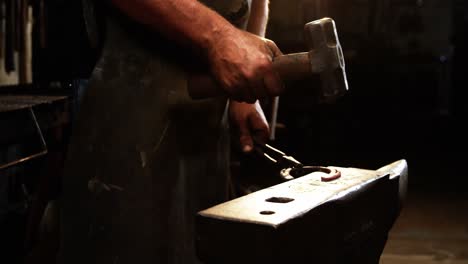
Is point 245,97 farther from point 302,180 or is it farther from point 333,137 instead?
point 333,137

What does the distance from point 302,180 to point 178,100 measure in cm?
40

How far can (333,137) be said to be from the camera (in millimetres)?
9562

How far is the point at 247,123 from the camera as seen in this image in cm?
220

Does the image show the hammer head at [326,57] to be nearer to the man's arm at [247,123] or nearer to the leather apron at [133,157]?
the leather apron at [133,157]

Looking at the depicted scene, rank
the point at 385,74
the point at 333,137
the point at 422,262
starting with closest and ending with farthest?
the point at 422,262 → the point at 333,137 → the point at 385,74

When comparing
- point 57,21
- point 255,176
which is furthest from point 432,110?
point 57,21

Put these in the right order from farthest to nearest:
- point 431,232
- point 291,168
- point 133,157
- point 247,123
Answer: point 431,232, point 247,123, point 291,168, point 133,157

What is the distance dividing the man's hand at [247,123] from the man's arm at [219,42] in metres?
0.61

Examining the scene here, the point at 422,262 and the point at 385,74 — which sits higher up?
the point at 385,74

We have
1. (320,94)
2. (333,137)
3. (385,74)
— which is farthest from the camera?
(385,74)

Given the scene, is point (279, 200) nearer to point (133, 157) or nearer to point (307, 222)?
point (307, 222)

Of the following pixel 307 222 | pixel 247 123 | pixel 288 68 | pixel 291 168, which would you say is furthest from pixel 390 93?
pixel 307 222

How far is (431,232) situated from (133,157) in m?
4.29

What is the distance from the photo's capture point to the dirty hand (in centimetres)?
151
